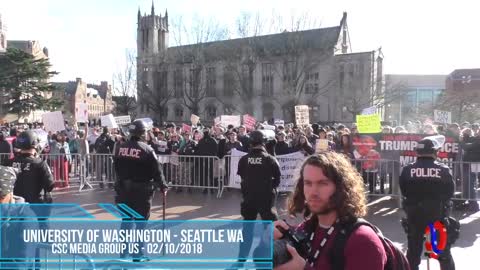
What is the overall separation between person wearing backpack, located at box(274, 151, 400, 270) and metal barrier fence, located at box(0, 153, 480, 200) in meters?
7.91

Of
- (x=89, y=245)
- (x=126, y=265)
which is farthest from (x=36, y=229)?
(x=126, y=265)

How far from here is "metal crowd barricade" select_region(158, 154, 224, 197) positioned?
1208 centimetres

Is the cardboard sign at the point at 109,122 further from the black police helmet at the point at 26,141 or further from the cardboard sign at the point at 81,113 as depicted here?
the black police helmet at the point at 26,141

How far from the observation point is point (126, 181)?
254 inches

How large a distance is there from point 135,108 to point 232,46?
2070cm

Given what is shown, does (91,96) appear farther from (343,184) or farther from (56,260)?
(343,184)

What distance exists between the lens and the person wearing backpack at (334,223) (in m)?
1.96

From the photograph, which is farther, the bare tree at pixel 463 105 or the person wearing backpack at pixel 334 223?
the bare tree at pixel 463 105

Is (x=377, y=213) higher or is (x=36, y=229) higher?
(x=36, y=229)

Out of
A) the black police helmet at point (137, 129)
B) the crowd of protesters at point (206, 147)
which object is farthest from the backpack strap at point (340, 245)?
the crowd of protesters at point (206, 147)

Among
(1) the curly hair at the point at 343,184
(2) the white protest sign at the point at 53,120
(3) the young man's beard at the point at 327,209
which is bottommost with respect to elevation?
(3) the young man's beard at the point at 327,209

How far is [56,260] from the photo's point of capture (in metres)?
3.13

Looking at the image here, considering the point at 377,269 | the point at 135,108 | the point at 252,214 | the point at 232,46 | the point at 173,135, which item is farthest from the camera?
the point at 135,108

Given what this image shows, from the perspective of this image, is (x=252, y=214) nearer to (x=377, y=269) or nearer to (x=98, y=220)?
(x=98, y=220)
